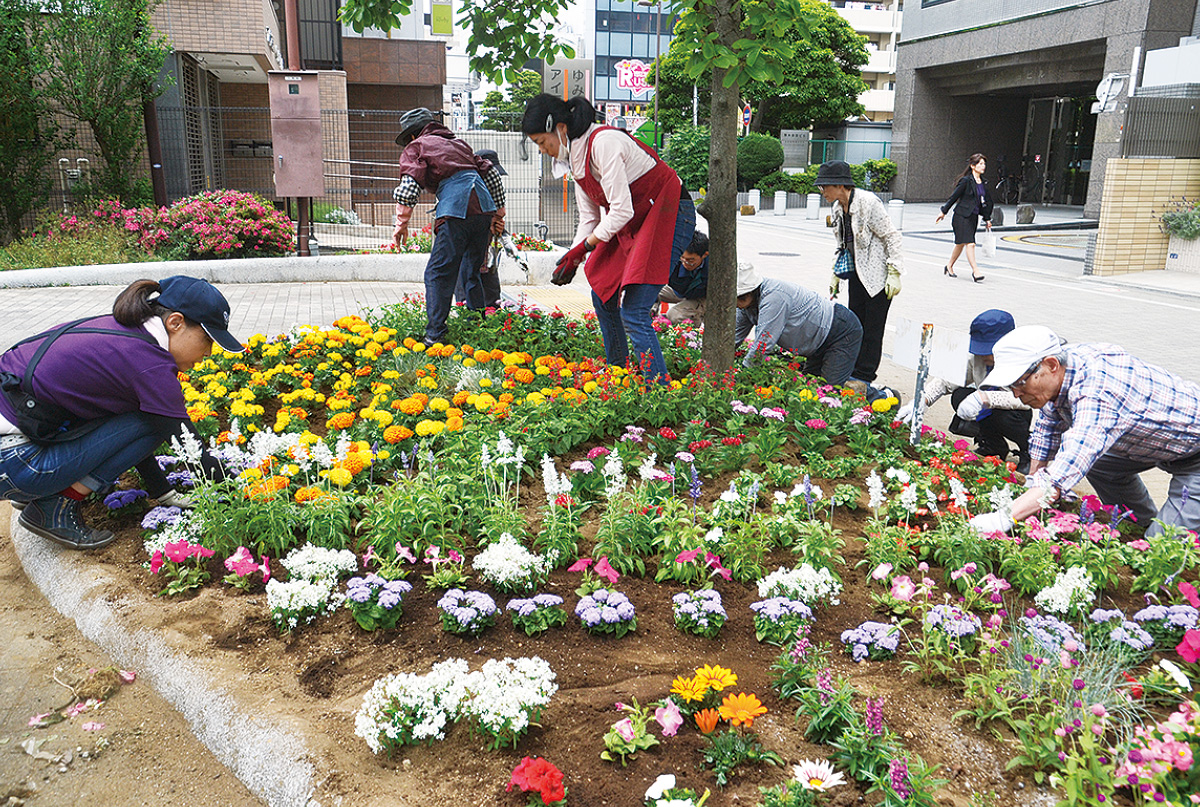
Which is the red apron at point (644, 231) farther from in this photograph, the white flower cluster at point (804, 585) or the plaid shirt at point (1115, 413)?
the white flower cluster at point (804, 585)

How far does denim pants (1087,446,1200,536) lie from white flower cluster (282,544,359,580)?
119 inches

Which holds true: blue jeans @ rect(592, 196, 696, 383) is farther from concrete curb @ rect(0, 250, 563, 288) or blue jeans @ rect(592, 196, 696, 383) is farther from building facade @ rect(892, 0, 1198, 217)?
building facade @ rect(892, 0, 1198, 217)

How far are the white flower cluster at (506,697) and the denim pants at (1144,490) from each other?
2501 mm

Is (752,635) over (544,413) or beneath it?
beneath

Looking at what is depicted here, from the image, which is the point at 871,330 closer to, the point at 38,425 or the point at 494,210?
the point at 494,210

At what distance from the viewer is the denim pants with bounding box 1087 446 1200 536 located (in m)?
3.53

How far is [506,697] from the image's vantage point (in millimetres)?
2326

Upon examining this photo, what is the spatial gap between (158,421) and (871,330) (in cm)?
476

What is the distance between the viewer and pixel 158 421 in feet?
11.9

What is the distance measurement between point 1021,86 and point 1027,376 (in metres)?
30.4

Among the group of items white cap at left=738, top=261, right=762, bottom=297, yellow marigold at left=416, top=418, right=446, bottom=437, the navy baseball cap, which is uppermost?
the navy baseball cap

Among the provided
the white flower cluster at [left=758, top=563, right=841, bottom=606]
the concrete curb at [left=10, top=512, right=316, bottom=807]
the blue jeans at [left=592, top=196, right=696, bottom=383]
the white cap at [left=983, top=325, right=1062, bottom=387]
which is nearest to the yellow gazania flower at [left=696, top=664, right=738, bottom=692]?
the white flower cluster at [left=758, top=563, right=841, bottom=606]

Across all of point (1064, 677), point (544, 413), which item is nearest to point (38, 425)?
point (544, 413)

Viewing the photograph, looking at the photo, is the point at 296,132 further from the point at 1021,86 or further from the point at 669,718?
the point at 1021,86
